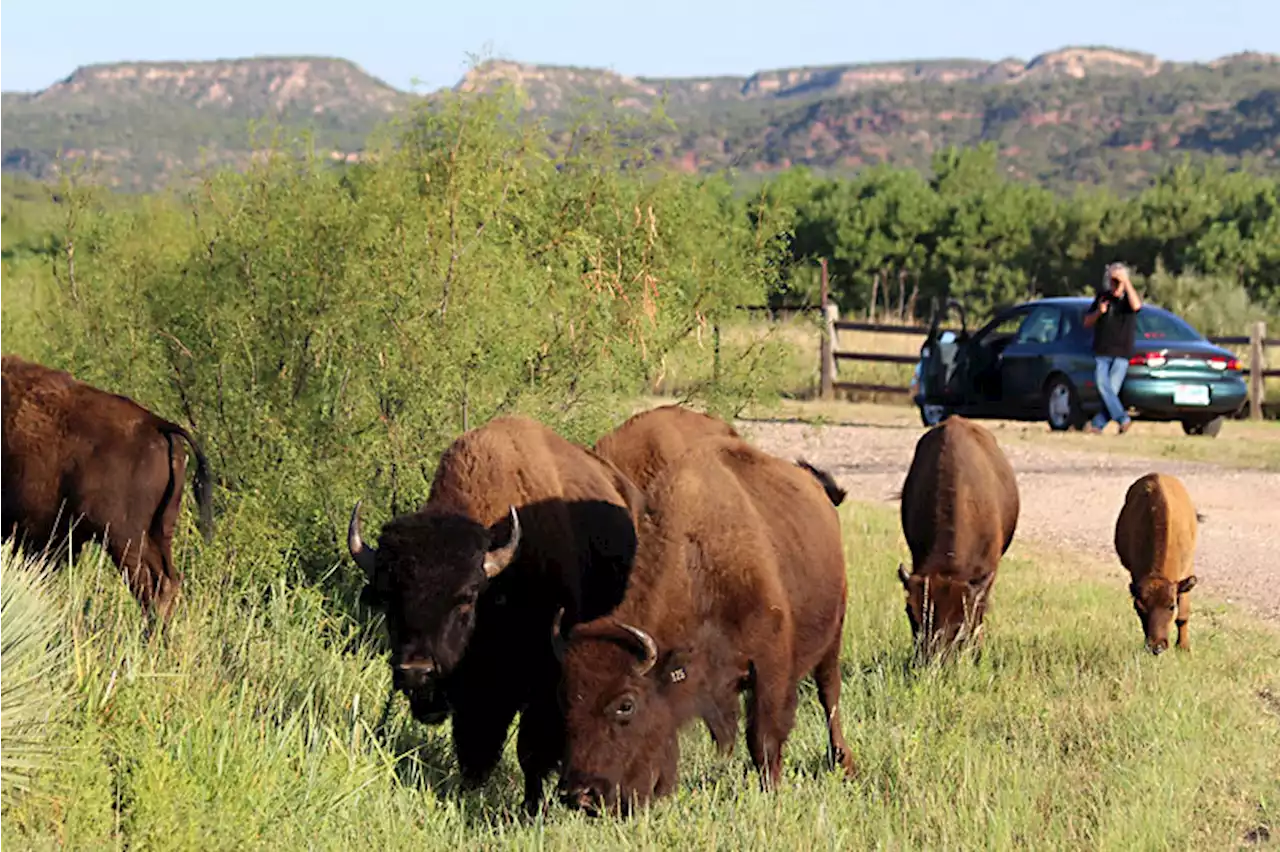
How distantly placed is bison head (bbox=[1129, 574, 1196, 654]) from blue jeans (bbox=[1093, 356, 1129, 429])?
1175cm

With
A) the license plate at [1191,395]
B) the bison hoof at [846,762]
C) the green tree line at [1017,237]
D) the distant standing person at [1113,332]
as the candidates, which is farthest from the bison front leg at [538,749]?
the green tree line at [1017,237]

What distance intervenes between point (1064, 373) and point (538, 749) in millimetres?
16255

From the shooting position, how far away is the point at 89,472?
9.88 meters

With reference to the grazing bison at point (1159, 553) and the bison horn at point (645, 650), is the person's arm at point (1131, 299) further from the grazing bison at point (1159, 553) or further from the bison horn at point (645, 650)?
the bison horn at point (645, 650)

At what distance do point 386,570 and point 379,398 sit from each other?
391cm

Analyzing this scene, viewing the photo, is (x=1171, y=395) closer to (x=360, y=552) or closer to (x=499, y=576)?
(x=499, y=576)

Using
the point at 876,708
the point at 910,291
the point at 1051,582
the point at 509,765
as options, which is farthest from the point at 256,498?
the point at 910,291

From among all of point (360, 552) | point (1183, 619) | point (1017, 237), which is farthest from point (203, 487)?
point (1017, 237)

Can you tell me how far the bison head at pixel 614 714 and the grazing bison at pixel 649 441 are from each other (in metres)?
2.26

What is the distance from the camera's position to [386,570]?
Result: 6609mm

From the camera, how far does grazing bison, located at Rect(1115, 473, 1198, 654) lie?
9602 millimetres

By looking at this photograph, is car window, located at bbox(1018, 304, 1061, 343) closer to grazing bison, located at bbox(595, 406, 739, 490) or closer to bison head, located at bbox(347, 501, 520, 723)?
grazing bison, located at bbox(595, 406, 739, 490)

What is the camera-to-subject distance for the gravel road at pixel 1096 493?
516 inches

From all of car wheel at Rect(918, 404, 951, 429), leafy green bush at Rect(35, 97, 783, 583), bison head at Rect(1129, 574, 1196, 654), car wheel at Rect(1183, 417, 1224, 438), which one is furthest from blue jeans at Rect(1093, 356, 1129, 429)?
bison head at Rect(1129, 574, 1196, 654)
